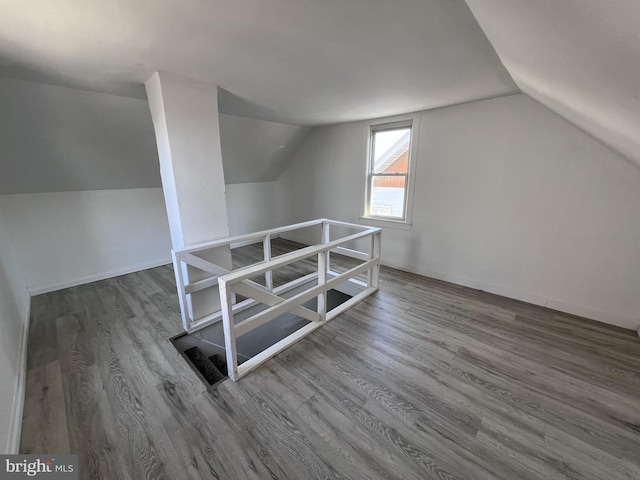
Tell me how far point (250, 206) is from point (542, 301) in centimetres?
→ 506

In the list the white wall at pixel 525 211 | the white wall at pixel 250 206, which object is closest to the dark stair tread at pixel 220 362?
the white wall at pixel 525 211

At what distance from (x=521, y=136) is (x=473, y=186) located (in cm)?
68

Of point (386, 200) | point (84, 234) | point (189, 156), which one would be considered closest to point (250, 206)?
point (84, 234)

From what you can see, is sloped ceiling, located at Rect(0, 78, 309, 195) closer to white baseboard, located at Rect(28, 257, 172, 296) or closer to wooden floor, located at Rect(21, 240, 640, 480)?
white baseboard, located at Rect(28, 257, 172, 296)

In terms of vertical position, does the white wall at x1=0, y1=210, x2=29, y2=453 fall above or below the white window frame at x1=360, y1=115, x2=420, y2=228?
below

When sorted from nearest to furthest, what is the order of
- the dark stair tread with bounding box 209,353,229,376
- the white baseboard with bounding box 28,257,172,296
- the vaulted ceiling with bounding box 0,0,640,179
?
the vaulted ceiling with bounding box 0,0,640,179
the dark stair tread with bounding box 209,353,229,376
the white baseboard with bounding box 28,257,172,296

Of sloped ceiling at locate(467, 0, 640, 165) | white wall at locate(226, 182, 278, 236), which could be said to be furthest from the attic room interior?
white wall at locate(226, 182, 278, 236)

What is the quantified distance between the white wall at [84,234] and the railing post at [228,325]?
3.09 metres

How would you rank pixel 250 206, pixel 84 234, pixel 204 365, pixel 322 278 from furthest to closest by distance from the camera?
pixel 250 206, pixel 84 234, pixel 322 278, pixel 204 365

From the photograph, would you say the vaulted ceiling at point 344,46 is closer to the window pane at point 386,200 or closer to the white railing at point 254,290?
the white railing at point 254,290

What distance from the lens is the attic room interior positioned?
131 cm

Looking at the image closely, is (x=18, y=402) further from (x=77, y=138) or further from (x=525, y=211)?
(x=525, y=211)

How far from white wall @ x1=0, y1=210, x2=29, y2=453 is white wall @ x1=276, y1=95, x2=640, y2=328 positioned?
4057 millimetres

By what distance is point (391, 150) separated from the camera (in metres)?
3.86
